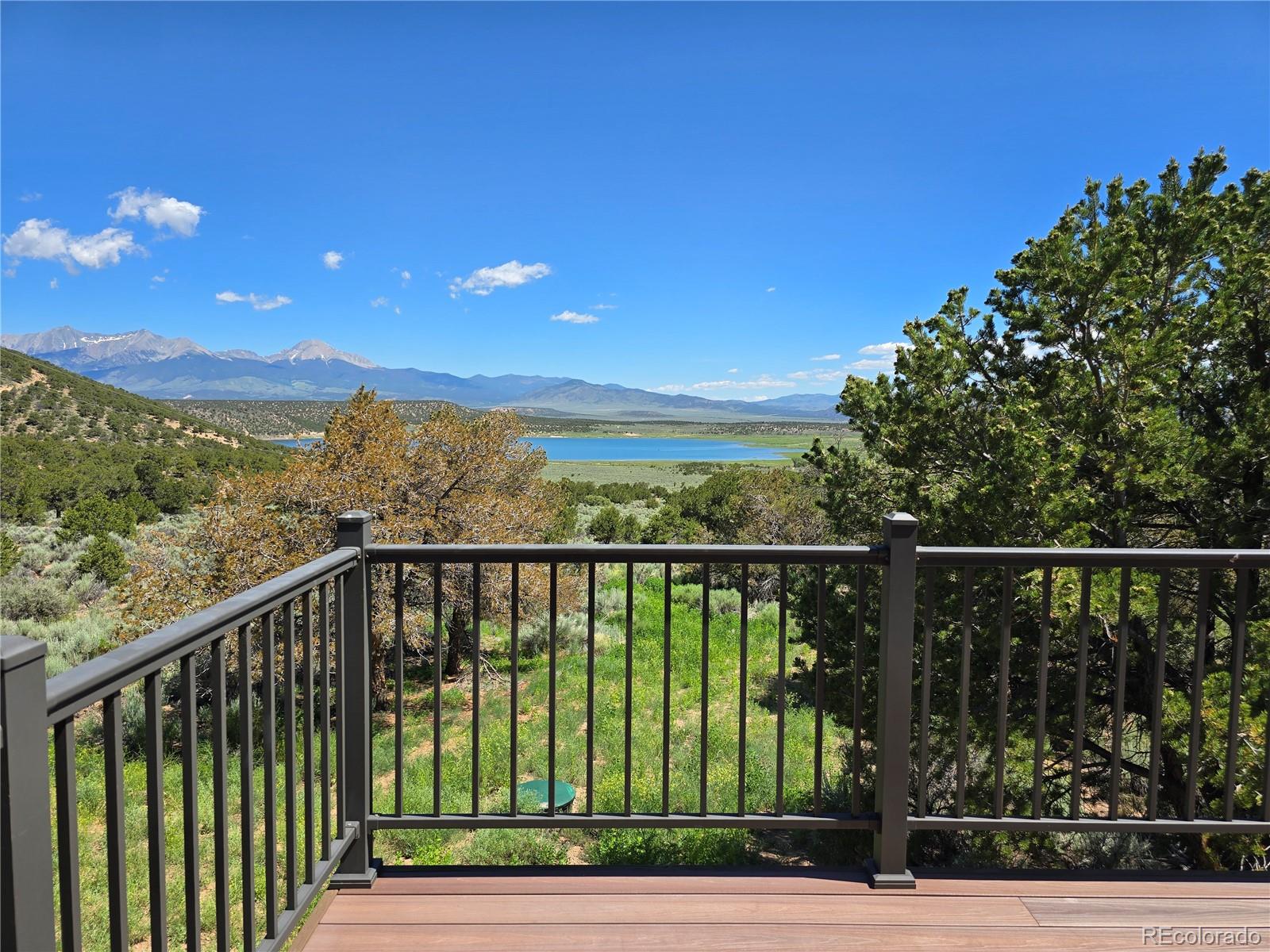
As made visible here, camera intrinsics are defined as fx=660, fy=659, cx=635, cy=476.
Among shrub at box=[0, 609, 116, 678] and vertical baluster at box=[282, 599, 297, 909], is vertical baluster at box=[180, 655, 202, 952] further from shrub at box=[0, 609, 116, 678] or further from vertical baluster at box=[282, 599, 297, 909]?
shrub at box=[0, 609, 116, 678]

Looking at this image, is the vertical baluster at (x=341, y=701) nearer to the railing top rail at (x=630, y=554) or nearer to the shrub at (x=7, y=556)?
the railing top rail at (x=630, y=554)

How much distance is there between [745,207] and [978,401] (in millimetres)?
14217

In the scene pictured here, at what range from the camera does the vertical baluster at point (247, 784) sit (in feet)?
4.68

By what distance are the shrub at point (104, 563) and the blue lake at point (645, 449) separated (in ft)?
140

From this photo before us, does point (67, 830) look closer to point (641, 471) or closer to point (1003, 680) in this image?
point (1003, 680)

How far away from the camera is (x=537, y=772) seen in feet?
17.4

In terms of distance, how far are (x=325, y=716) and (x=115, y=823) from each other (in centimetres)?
84

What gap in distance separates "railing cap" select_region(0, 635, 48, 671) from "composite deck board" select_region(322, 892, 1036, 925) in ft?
5.03

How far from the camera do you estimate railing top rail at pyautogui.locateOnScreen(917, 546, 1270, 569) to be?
2047 mm

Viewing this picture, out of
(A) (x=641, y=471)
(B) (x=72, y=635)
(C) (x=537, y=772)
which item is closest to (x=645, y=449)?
(A) (x=641, y=471)

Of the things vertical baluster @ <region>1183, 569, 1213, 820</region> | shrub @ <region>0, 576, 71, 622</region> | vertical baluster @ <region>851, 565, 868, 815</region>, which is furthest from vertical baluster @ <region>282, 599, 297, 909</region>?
shrub @ <region>0, 576, 71, 622</region>

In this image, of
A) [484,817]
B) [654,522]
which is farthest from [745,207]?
[484,817]

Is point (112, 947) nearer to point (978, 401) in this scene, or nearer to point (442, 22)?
point (978, 401)

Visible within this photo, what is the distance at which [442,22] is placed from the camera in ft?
26.0
